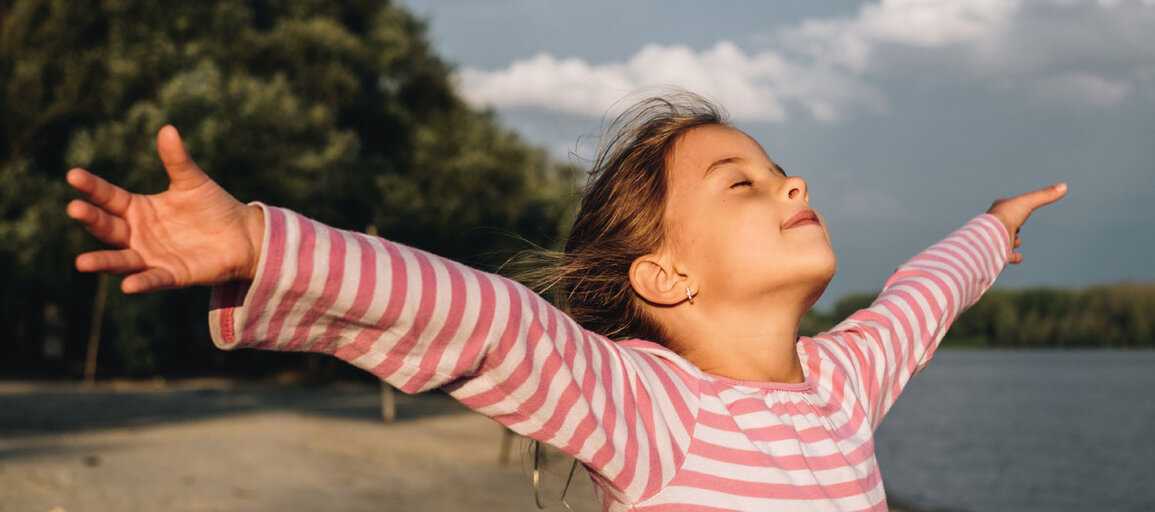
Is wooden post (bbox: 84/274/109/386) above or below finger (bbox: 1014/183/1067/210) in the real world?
below

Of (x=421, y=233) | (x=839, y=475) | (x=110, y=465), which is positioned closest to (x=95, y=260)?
(x=839, y=475)

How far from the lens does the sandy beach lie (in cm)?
713

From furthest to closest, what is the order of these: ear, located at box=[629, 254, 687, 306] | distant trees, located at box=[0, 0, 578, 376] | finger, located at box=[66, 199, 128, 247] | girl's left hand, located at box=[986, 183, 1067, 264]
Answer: distant trees, located at box=[0, 0, 578, 376], girl's left hand, located at box=[986, 183, 1067, 264], ear, located at box=[629, 254, 687, 306], finger, located at box=[66, 199, 128, 247]

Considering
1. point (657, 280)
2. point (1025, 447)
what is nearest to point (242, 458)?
point (657, 280)

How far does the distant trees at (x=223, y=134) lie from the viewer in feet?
49.0

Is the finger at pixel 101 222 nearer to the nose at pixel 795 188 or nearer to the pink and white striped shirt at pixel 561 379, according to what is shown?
the pink and white striped shirt at pixel 561 379

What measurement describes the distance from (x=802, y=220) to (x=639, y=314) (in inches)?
15.9

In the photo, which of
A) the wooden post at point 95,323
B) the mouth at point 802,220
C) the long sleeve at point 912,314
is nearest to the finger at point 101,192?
the mouth at point 802,220

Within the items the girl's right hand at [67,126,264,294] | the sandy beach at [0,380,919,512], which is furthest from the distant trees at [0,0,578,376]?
the girl's right hand at [67,126,264,294]

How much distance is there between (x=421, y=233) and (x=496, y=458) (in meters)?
9.58

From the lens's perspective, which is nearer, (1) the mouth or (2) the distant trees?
(1) the mouth

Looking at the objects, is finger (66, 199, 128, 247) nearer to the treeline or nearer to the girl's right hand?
the girl's right hand

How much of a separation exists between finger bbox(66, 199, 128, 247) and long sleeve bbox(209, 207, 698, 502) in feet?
0.48

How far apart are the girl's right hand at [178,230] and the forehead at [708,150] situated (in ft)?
3.51
